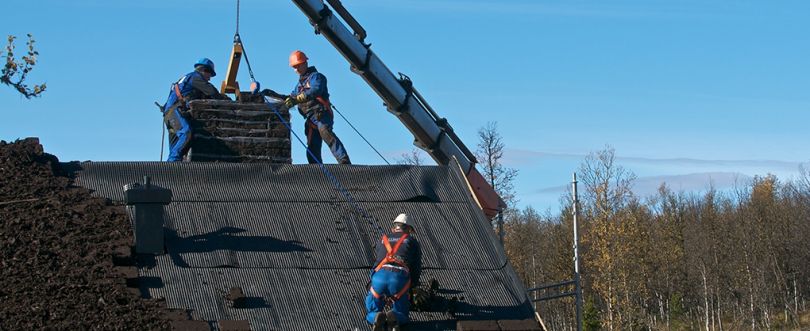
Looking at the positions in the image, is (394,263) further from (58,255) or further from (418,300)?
(58,255)

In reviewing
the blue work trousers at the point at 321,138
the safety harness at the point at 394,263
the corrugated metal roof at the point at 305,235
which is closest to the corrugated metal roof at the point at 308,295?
the corrugated metal roof at the point at 305,235

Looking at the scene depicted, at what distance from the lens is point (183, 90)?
16.0 metres

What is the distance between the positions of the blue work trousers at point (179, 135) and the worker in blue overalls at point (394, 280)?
449cm

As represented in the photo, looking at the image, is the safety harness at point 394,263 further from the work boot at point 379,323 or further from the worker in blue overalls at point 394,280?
the work boot at point 379,323

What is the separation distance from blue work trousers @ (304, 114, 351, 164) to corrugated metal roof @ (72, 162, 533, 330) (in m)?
1.76

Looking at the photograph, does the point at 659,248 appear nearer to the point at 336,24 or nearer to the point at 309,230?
the point at 336,24

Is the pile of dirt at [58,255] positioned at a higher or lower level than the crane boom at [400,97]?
lower

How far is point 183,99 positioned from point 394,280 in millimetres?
5472

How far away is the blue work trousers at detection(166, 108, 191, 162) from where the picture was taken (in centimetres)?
1543

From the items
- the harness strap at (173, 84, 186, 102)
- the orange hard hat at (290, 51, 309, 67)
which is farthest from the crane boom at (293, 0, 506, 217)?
the harness strap at (173, 84, 186, 102)

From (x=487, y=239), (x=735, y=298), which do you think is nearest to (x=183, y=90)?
(x=487, y=239)

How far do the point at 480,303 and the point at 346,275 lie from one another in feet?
4.29

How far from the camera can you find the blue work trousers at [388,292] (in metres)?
11.4

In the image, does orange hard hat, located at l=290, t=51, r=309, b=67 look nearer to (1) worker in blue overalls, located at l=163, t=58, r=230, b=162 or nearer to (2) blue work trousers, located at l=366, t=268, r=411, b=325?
(1) worker in blue overalls, located at l=163, t=58, r=230, b=162
